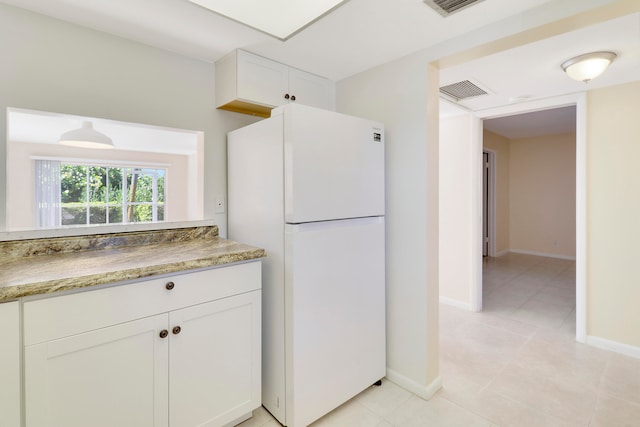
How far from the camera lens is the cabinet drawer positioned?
1.08m

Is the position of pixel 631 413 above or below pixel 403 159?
below

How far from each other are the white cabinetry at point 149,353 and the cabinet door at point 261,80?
105 centimetres

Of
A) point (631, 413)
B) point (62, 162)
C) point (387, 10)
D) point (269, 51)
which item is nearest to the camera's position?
point (387, 10)

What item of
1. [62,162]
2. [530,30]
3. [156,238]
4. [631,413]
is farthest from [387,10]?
[62,162]

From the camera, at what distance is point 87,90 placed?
5.39 feet

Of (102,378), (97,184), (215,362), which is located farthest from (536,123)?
(97,184)

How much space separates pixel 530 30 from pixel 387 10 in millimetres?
692

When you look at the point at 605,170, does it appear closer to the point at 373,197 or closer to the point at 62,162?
the point at 373,197

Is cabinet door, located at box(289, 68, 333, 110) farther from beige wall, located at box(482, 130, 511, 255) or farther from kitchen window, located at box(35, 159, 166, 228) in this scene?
beige wall, located at box(482, 130, 511, 255)

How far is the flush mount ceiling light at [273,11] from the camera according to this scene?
1387 millimetres

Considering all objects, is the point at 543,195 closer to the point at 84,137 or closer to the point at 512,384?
the point at 512,384

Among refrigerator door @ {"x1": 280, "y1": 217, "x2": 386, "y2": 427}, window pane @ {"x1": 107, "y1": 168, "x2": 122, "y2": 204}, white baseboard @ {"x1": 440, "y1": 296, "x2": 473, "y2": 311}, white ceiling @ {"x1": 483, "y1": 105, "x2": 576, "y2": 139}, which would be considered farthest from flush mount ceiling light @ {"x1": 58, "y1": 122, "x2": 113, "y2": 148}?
white ceiling @ {"x1": 483, "y1": 105, "x2": 576, "y2": 139}

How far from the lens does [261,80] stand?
77.0 inches

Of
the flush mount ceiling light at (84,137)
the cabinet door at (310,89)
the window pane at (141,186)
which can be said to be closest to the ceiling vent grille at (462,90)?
the cabinet door at (310,89)
